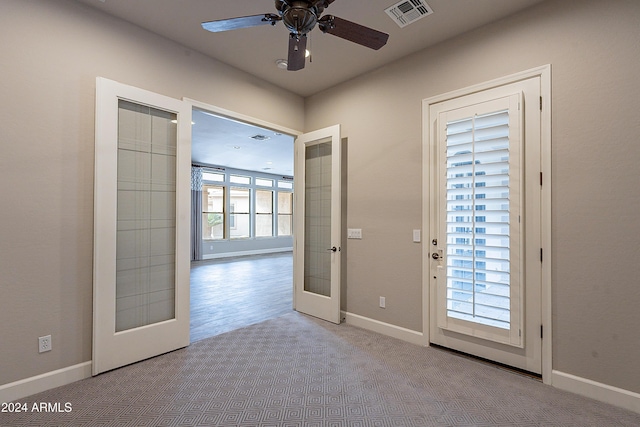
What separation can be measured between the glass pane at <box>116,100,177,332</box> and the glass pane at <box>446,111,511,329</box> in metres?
2.65

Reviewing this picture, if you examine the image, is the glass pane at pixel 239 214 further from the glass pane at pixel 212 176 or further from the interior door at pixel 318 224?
the interior door at pixel 318 224

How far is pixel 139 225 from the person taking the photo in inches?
107

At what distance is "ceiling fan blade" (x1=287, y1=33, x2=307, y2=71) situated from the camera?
1.85m

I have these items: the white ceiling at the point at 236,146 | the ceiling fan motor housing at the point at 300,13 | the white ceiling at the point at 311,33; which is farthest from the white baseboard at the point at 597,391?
the white ceiling at the point at 236,146

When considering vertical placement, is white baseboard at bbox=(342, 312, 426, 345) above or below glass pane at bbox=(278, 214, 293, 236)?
below

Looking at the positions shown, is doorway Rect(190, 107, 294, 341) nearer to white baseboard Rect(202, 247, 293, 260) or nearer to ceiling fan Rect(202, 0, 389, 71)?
white baseboard Rect(202, 247, 293, 260)

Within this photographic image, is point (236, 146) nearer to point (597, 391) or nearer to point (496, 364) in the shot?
point (496, 364)

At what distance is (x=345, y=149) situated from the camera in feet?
12.4

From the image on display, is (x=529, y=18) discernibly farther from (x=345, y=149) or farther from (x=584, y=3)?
(x=345, y=149)

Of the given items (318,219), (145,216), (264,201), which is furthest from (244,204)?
(145,216)

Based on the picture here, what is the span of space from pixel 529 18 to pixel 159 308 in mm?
4068

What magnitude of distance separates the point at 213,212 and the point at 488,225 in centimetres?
896

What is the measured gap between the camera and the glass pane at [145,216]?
2.63 meters

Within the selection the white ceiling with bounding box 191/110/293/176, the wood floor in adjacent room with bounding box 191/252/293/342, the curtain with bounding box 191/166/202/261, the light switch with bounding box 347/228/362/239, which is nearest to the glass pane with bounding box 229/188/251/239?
the white ceiling with bounding box 191/110/293/176
